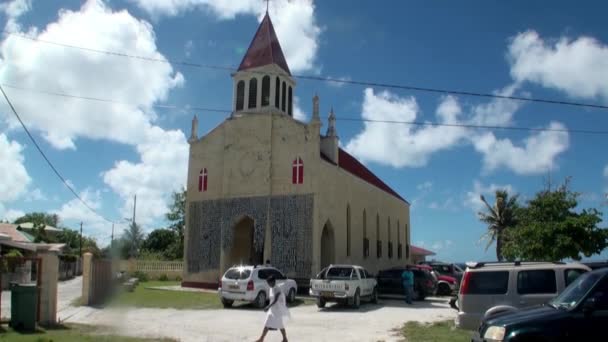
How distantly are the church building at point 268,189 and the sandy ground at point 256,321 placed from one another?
7.71 meters

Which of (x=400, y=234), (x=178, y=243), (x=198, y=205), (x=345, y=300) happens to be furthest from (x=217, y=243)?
(x=178, y=243)

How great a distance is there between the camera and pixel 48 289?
14.4 metres

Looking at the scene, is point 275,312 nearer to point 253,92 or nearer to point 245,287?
point 245,287

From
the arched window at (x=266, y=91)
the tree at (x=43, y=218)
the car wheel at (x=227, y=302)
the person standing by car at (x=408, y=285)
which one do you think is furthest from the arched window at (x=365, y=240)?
the tree at (x=43, y=218)

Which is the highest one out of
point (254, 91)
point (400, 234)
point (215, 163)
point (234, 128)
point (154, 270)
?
point (254, 91)

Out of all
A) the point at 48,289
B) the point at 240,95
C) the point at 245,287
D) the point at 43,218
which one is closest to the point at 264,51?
the point at 240,95

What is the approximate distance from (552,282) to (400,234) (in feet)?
114

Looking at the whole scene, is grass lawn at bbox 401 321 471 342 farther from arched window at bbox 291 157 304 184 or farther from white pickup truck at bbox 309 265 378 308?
arched window at bbox 291 157 304 184

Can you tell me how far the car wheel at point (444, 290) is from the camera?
28.3 metres

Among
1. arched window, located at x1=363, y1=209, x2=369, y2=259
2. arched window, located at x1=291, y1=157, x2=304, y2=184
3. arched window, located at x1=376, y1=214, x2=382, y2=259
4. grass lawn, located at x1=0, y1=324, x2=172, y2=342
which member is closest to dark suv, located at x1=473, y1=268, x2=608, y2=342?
grass lawn, located at x1=0, y1=324, x2=172, y2=342

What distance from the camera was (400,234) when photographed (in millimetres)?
45688

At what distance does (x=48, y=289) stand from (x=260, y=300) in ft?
28.5

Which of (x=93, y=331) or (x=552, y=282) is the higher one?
(x=552, y=282)

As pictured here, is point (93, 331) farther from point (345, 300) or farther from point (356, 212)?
point (356, 212)
